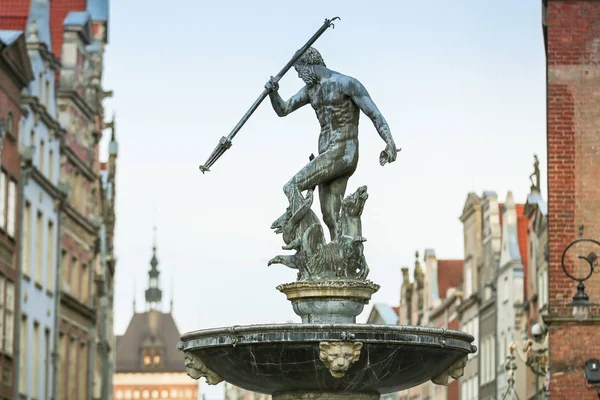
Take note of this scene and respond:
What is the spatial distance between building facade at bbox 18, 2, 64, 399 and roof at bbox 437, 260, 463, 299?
31.3 metres

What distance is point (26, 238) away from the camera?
4812cm

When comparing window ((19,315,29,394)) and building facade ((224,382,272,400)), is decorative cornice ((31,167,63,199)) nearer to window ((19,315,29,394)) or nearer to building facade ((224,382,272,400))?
window ((19,315,29,394))

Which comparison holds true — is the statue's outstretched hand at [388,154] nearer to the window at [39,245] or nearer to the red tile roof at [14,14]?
the window at [39,245]

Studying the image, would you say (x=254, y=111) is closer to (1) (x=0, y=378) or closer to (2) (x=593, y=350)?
(2) (x=593, y=350)

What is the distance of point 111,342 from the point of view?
74.0m

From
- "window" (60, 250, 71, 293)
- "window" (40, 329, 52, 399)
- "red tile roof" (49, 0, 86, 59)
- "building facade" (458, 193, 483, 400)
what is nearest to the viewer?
"window" (40, 329, 52, 399)

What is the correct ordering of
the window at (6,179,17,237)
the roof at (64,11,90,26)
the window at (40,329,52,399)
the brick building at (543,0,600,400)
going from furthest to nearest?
1. the roof at (64,11,90,26)
2. the window at (40,329,52,399)
3. the window at (6,179,17,237)
4. the brick building at (543,0,600,400)

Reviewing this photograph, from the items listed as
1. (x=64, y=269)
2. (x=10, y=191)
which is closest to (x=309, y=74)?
(x=10, y=191)

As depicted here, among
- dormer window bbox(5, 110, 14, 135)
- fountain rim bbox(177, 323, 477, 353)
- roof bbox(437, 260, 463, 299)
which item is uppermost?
roof bbox(437, 260, 463, 299)

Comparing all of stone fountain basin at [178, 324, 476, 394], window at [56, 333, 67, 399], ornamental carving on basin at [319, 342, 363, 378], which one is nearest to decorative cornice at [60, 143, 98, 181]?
window at [56, 333, 67, 399]

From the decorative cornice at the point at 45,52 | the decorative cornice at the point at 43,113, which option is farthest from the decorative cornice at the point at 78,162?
the decorative cornice at the point at 45,52

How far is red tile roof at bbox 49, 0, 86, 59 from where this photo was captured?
5744 centimetres

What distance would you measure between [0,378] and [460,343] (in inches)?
1199

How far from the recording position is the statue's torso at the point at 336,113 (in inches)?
601
